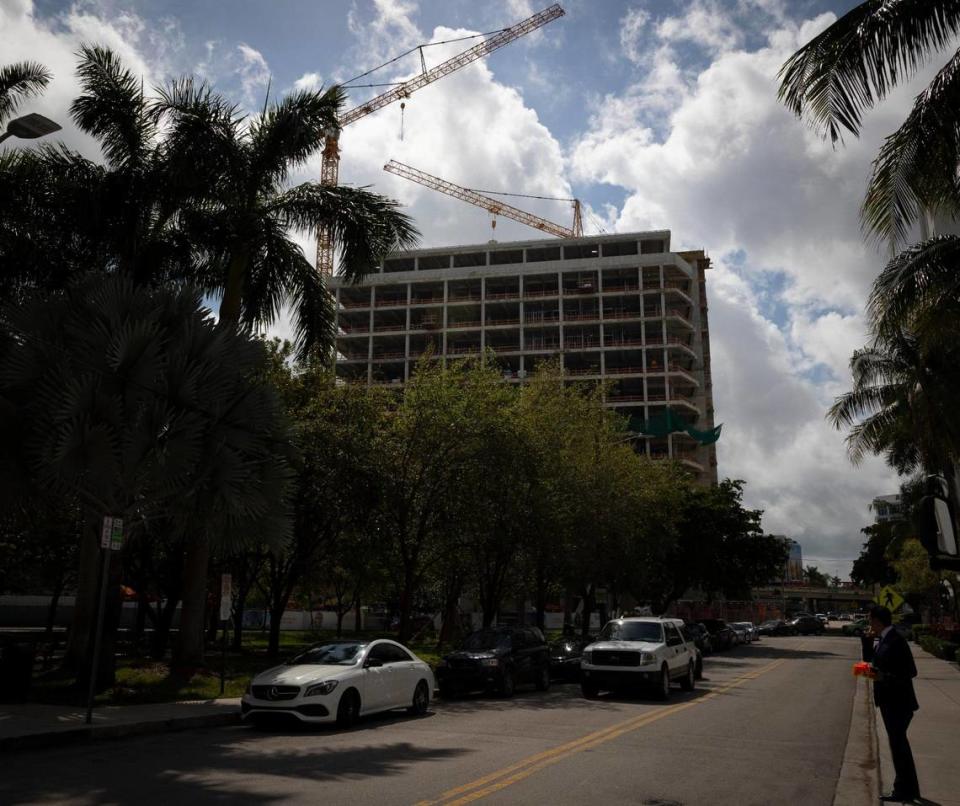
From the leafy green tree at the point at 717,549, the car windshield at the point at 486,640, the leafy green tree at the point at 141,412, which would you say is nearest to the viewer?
the leafy green tree at the point at 141,412

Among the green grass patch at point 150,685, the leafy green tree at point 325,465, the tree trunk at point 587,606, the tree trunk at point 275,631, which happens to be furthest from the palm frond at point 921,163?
the tree trunk at point 587,606

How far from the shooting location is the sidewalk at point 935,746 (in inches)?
328

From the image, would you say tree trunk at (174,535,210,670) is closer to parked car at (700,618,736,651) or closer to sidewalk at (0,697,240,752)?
sidewalk at (0,697,240,752)

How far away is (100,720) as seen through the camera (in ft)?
40.2

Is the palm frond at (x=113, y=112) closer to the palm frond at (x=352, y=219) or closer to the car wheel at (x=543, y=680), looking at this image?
the palm frond at (x=352, y=219)

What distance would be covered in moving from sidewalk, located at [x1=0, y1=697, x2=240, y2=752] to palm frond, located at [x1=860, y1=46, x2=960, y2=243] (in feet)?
42.7

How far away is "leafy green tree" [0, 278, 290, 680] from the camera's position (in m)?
13.1

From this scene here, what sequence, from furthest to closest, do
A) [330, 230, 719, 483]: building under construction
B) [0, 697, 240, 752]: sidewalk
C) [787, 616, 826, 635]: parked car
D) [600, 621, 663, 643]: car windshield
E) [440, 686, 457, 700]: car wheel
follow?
[330, 230, 719, 483]: building under construction < [787, 616, 826, 635]: parked car < [600, 621, 663, 643]: car windshield < [440, 686, 457, 700]: car wheel < [0, 697, 240, 752]: sidewalk

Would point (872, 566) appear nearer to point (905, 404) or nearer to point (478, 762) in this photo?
point (905, 404)

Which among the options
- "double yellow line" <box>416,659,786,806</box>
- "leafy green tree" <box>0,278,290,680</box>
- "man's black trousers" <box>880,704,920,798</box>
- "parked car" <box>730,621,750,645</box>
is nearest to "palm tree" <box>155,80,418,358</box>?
"leafy green tree" <box>0,278,290,680</box>

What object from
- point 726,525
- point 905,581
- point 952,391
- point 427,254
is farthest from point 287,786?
point 427,254

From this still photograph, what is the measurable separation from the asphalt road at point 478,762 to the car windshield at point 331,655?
1.16 m

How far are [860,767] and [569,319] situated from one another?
8475 centimetres

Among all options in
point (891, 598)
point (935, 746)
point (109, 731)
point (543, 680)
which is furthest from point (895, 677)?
point (891, 598)
